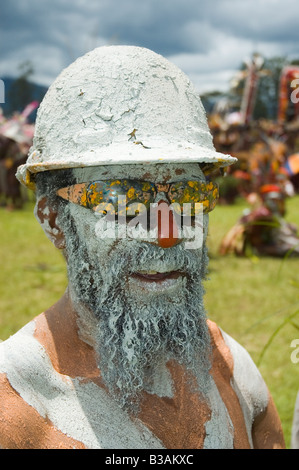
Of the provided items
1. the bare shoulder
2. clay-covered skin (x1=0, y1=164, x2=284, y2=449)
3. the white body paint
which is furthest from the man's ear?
the bare shoulder

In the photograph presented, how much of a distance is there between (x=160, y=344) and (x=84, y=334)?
27 cm

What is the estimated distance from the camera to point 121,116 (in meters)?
1.53

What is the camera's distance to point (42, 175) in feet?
5.78

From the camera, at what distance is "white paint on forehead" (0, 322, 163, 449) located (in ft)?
4.99

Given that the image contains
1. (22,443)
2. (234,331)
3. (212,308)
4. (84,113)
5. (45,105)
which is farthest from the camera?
(212,308)

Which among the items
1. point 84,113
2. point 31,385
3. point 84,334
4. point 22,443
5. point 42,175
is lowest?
point 22,443

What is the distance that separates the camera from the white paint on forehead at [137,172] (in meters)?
1.56

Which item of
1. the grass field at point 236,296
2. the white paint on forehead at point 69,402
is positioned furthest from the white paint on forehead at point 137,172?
the grass field at point 236,296

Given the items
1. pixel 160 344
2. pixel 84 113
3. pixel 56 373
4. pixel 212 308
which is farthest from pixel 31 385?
pixel 212 308

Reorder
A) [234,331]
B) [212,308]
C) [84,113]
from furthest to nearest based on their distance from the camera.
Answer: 1. [212,308]
2. [234,331]
3. [84,113]

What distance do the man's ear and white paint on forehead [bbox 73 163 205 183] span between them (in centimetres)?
19

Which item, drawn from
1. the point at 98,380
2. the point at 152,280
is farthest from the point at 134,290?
the point at 98,380

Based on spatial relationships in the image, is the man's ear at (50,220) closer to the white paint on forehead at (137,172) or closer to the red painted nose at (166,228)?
the white paint on forehead at (137,172)

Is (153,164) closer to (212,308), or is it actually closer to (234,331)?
(234,331)
